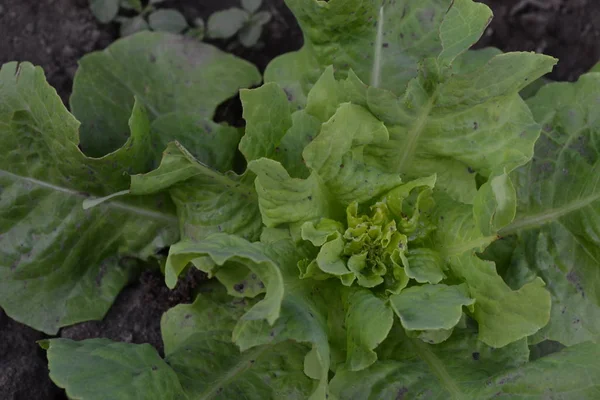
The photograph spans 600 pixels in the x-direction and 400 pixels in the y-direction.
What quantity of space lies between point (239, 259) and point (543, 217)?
133cm

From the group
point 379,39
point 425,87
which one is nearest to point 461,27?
point 425,87

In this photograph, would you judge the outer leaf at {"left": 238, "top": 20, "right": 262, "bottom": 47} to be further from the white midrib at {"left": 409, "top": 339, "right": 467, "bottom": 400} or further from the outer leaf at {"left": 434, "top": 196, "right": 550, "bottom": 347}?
the white midrib at {"left": 409, "top": 339, "right": 467, "bottom": 400}

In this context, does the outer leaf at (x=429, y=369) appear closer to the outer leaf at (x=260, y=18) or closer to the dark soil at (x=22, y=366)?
the dark soil at (x=22, y=366)

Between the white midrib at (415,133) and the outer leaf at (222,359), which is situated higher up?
the white midrib at (415,133)

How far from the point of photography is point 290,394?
2.48m

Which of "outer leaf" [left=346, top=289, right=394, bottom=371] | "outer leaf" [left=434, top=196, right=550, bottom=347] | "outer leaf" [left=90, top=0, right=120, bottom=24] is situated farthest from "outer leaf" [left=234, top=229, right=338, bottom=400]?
"outer leaf" [left=90, top=0, right=120, bottom=24]

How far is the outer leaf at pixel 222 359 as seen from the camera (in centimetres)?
242

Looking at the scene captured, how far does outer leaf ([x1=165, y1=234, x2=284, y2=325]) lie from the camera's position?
1824 mm

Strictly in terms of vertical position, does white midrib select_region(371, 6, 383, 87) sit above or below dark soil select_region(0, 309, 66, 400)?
above

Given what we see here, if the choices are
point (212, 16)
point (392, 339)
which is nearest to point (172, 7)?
point (212, 16)

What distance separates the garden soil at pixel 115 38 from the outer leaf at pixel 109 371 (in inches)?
27.6

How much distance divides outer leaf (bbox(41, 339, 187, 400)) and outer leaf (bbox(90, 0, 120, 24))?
1.91m

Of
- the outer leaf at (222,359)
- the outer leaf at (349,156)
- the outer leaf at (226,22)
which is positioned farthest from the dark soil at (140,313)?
the outer leaf at (226,22)

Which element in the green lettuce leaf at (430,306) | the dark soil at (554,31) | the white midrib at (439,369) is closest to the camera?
the green lettuce leaf at (430,306)
